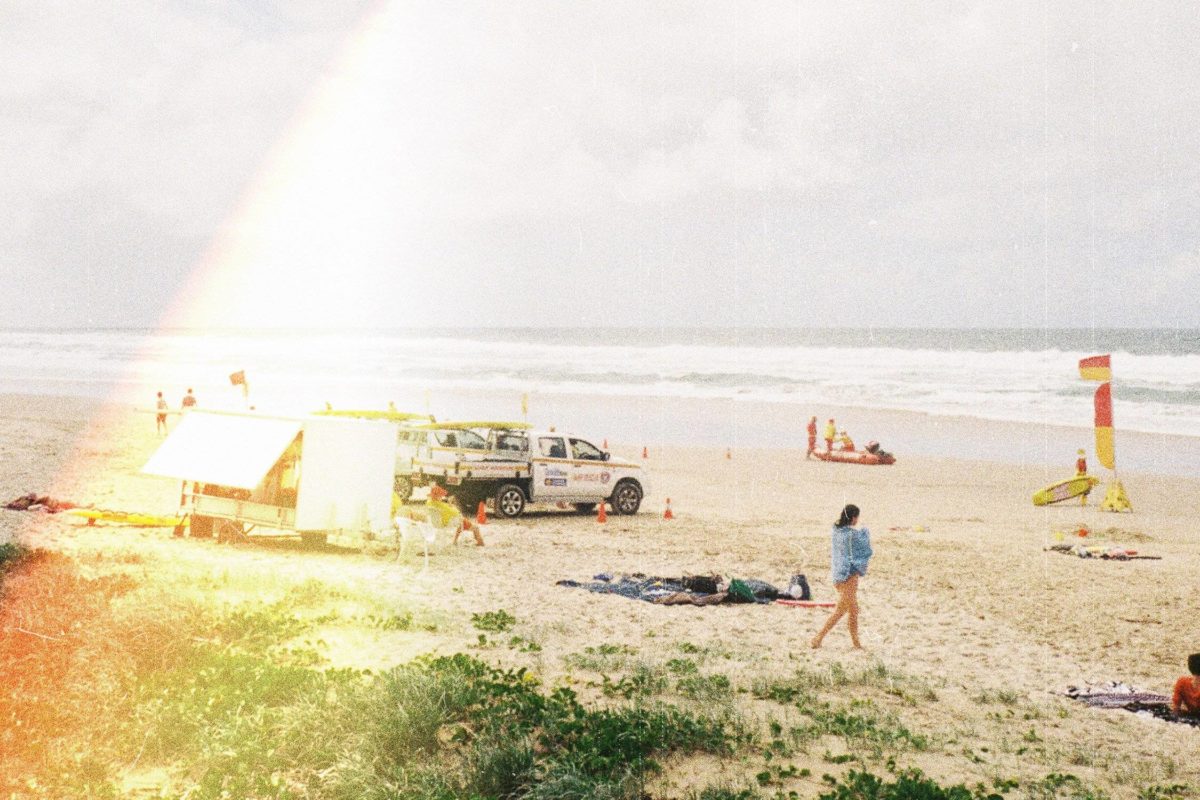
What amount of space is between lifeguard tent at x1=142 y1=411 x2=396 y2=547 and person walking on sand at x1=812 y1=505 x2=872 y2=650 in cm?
749

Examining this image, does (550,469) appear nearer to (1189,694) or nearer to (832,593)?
(832,593)

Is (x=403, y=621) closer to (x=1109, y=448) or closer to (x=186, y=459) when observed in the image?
(x=186, y=459)

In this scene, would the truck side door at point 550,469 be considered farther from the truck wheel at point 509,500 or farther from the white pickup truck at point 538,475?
the truck wheel at point 509,500

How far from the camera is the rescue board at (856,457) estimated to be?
28688 millimetres

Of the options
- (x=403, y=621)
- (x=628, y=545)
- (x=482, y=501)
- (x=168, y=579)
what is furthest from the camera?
(x=482, y=501)

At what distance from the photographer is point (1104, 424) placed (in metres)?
18.0

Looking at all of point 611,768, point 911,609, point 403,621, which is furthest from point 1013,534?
point 611,768

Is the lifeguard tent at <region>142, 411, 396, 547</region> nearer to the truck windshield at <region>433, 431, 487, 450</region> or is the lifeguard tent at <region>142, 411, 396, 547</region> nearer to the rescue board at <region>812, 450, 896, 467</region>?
the truck windshield at <region>433, 431, 487, 450</region>

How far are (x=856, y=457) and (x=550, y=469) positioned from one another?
12853 millimetres

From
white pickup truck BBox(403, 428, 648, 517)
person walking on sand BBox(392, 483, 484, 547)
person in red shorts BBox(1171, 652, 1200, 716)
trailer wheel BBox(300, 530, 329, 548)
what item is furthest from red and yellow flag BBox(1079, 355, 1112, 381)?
trailer wheel BBox(300, 530, 329, 548)

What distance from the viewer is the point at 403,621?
10578 millimetres

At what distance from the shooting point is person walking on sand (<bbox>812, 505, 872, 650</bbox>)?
414 inches

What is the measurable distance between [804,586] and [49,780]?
9194 mm

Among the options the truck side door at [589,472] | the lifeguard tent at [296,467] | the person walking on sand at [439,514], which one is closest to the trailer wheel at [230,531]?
the lifeguard tent at [296,467]
